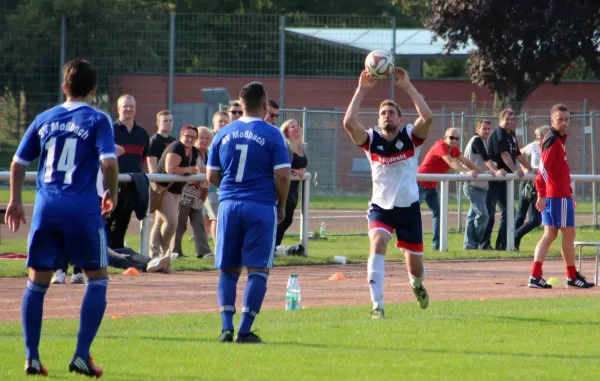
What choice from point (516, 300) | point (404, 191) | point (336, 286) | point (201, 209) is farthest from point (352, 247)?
point (404, 191)

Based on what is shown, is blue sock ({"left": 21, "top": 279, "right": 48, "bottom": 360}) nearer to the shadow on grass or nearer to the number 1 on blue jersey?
the number 1 on blue jersey

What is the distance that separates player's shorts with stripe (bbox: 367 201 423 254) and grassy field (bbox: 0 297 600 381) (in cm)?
73

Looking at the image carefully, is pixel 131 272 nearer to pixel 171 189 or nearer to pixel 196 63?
pixel 171 189

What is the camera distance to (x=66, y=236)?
283 inches

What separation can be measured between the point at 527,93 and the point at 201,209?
80.7 feet

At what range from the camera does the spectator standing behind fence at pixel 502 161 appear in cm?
1861

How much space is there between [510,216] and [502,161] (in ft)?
3.12

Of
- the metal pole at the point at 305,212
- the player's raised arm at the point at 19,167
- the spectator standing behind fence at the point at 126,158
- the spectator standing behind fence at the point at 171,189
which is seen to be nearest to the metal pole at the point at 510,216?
the metal pole at the point at 305,212

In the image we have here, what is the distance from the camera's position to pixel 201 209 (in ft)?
54.1

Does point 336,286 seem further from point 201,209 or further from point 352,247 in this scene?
point 352,247

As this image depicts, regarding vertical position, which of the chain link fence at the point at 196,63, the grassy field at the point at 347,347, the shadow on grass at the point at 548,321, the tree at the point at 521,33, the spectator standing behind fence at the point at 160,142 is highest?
the tree at the point at 521,33

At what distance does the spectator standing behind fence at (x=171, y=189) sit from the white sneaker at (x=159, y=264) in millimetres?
640

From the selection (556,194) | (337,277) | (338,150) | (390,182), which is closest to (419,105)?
(390,182)

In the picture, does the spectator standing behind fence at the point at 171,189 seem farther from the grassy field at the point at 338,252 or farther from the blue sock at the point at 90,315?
the blue sock at the point at 90,315
